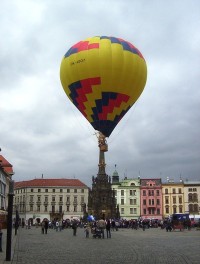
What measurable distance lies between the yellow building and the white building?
24300mm

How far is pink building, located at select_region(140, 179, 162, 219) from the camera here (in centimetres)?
10475

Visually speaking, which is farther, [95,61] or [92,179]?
[92,179]

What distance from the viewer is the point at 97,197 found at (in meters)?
74.8

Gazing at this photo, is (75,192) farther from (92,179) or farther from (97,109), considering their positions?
(97,109)

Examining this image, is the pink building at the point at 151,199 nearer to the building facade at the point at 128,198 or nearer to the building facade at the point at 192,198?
the building facade at the point at 128,198

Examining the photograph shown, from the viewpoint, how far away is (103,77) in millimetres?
30547

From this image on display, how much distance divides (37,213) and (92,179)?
4570cm

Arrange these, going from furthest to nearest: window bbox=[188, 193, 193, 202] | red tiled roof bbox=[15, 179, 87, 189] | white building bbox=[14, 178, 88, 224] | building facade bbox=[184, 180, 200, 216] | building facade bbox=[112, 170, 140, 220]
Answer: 1. red tiled roof bbox=[15, 179, 87, 189]
2. white building bbox=[14, 178, 88, 224]
3. building facade bbox=[112, 170, 140, 220]
4. window bbox=[188, 193, 193, 202]
5. building facade bbox=[184, 180, 200, 216]

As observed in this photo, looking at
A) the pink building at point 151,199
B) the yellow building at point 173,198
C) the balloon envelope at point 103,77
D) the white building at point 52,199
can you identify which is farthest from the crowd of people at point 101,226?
the white building at point 52,199

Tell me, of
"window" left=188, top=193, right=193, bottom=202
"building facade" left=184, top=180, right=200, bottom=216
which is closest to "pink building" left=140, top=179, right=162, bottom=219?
"building facade" left=184, top=180, right=200, bottom=216

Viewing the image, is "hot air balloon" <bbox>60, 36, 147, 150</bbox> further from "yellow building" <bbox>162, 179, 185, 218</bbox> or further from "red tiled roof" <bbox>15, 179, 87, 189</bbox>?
"red tiled roof" <bbox>15, 179, 87, 189</bbox>

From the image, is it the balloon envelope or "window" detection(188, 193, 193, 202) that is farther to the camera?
"window" detection(188, 193, 193, 202)

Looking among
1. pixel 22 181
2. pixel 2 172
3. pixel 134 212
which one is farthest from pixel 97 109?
pixel 22 181

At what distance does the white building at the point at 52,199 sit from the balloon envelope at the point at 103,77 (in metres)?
84.8
